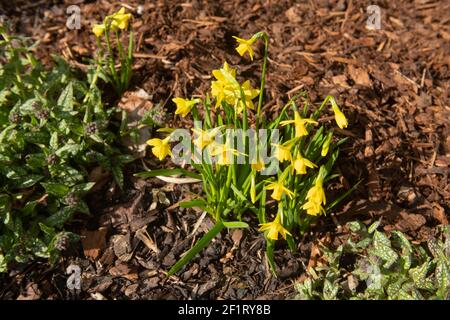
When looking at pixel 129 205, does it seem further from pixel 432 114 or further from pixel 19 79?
pixel 432 114

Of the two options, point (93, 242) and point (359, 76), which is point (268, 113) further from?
point (93, 242)

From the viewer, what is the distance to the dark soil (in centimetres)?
287

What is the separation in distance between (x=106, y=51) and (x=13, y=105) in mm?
796

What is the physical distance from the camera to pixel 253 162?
244cm

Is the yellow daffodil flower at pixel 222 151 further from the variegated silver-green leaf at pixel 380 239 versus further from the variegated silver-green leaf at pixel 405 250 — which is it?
the variegated silver-green leaf at pixel 405 250

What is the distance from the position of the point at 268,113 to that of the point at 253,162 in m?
0.93

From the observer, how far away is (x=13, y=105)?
3318 millimetres

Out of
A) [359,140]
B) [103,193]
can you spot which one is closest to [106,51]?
[103,193]

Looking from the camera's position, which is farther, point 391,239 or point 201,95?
point 201,95

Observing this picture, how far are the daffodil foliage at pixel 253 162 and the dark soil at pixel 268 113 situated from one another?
23 cm

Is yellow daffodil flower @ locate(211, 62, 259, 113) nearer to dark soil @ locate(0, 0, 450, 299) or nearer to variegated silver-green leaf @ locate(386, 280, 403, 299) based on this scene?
dark soil @ locate(0, 0, 450, 299)

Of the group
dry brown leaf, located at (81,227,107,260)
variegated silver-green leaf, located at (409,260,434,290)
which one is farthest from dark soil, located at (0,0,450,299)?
variegated silver-green leaf, located at (409,260,434,290)

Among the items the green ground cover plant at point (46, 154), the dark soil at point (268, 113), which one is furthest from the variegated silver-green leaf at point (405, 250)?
the green ground cover plant at point (46, 154)

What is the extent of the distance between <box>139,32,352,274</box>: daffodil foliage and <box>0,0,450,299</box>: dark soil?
23 cm
